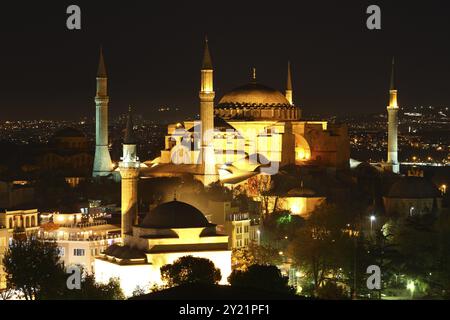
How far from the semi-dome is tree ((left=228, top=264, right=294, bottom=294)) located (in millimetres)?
3685

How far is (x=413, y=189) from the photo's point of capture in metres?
58.4

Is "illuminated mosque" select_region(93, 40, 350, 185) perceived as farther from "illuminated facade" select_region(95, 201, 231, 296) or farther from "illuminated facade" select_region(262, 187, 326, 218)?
"illuminated facade" select_region(95, 201, 231, 296)

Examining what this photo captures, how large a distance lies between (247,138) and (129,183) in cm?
2155

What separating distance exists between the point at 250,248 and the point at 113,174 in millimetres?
19313

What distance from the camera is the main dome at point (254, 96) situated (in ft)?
233

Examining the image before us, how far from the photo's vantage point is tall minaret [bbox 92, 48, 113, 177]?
64750 millimetres

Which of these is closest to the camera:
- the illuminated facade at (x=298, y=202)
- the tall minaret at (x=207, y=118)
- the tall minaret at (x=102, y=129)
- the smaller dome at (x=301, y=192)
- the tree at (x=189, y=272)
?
the tree at (x=189, y=272)

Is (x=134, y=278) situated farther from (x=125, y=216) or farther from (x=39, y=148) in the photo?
(x=39, y=148)

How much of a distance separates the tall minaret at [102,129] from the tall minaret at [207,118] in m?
5.85

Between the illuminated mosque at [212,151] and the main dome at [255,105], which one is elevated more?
the main dome at [255,105]

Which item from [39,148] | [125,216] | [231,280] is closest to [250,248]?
[125,216]

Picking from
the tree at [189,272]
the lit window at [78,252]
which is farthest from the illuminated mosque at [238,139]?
the tree at [189,272]

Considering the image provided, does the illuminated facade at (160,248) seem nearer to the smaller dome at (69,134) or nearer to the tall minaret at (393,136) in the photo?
the tall minaret at (393,136)

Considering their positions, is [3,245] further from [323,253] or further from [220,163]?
[220,163]
